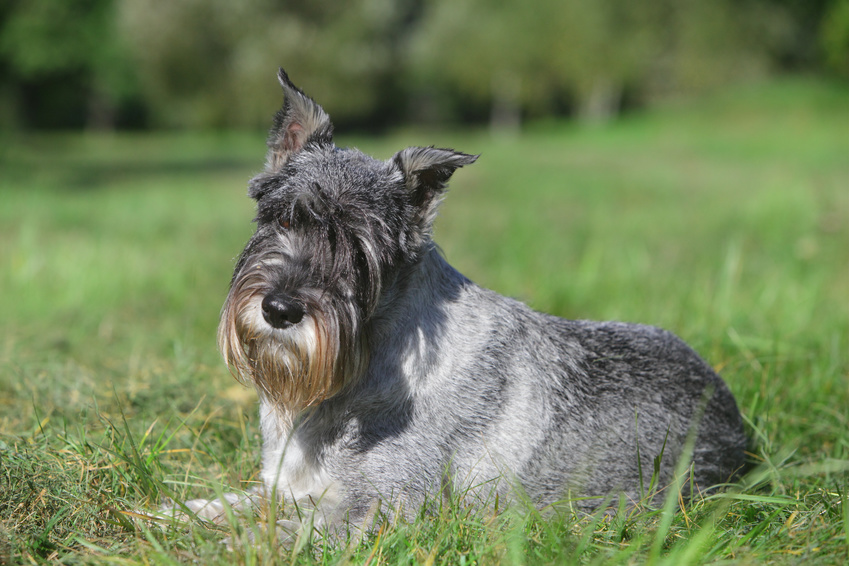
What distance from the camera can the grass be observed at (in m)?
2.84

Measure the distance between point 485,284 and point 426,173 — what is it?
172 inches

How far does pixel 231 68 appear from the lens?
3903 centimetres

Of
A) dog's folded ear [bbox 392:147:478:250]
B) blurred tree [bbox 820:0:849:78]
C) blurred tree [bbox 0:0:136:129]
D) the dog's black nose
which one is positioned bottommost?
blurred tree [bbox 0:0:136:129]

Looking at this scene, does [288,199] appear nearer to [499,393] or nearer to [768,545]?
[499,393]

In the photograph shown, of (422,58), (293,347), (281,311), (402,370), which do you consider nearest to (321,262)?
(281,311)

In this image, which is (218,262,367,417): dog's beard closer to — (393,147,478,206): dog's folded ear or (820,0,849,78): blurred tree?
(393,147,478,206): dog's folded ear

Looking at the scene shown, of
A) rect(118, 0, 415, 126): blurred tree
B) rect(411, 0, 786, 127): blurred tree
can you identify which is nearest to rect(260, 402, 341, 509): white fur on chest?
rect(118, 0, 415, 126): blurred tree

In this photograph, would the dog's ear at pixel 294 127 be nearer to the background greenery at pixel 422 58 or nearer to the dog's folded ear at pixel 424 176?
the dog's folded ear at pixel 424 176

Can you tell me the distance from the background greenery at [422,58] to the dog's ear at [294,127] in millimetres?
25412

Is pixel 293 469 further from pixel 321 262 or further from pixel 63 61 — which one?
pixel 63 61

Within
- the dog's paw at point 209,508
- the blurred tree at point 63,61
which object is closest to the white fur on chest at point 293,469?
the dog's paw at point 209,508

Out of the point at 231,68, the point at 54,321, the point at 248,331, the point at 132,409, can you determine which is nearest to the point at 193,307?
the point at 54,321

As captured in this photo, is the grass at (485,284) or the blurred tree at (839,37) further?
the blurred tree at (839,37)

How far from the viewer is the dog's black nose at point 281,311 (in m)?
2.97
